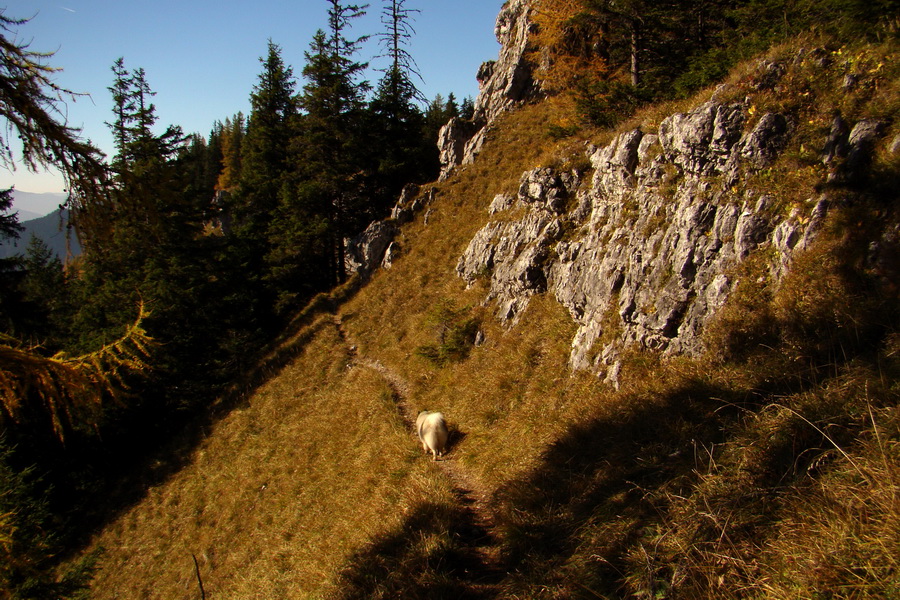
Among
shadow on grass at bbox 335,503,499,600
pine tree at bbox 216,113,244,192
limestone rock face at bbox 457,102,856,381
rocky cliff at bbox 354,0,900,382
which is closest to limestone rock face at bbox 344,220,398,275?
rocky cliff at bbox 354,0,900,382

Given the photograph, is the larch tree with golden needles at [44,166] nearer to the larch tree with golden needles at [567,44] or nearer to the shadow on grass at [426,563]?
the shadow on grass at [426,563]

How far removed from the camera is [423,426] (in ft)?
31.9

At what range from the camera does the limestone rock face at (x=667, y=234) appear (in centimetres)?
730

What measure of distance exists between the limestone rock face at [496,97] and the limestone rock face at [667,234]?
15765 millimetres

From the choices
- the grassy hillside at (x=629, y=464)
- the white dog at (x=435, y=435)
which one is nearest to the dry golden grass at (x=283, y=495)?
the grassy hillside at (x=629, y=464)

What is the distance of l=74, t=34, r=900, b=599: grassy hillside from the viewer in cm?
367

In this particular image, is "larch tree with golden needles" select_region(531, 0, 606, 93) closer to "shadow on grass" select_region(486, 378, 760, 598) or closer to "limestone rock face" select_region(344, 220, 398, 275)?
"limestone rock face" select_region(344, 220, 398, 275)

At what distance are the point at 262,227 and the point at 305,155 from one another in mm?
6155

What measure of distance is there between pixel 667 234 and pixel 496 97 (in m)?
23.5

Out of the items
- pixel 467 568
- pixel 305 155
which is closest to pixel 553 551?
pixel 467 568

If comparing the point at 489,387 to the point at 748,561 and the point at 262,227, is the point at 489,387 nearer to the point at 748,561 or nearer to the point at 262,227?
the point at 748,561

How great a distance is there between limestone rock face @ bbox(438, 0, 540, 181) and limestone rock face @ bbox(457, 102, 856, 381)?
51.7 ft

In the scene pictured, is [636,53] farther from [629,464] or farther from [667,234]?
[629,464]

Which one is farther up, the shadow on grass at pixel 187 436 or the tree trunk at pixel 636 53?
the tree trunk at pixel 636 53
